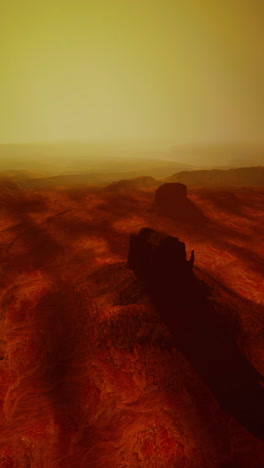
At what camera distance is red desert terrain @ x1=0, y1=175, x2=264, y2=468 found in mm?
6539

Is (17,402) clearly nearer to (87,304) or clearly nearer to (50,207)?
(87,304)

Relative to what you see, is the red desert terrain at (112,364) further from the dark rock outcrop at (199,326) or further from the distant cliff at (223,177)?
the distant cliff at (223,177)

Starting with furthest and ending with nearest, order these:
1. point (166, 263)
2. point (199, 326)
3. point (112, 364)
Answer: point (166, 263)
point (199, 326)
point (112, 364)

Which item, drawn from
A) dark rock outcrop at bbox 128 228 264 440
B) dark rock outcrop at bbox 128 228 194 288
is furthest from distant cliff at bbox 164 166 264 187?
dark rock outcrop at bbox 128 228 264 440

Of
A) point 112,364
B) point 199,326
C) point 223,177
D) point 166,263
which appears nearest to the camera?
point 112,364

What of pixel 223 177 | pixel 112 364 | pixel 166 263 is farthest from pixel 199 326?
pixel 223 177

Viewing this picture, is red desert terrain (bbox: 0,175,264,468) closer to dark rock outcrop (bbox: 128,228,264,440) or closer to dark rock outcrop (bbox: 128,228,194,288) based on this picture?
dark rock outcrop (bbox: 128,228,264,440)

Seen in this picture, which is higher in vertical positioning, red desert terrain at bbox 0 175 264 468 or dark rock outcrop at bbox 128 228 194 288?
dark rock outcrop at bbox 128 228 194 288

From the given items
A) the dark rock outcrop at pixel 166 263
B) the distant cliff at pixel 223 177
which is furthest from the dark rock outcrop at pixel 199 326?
the distant cliff at pixel 223 177

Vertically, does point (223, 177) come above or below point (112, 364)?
above

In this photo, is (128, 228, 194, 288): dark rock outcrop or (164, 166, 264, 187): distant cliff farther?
(164, 166, 264, 187): distant cliff

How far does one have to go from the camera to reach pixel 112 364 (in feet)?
29.6

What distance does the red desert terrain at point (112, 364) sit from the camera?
6.54m

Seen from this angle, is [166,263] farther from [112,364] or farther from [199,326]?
[112,364]
